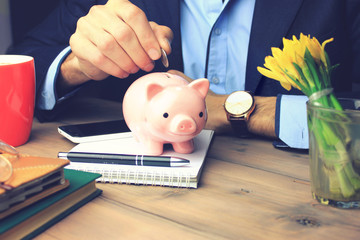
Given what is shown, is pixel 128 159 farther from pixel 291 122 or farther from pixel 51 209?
pixel 291 122

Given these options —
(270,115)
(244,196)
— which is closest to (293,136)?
(270,115)

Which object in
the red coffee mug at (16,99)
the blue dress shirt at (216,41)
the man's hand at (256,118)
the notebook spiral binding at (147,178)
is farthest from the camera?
the blue dress shirt at (216,41)

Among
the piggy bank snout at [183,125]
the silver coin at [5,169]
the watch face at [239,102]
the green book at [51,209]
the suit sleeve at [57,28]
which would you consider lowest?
the green book at [51,209]

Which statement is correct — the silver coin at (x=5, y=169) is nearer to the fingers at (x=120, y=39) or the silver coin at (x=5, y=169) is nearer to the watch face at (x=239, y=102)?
the fingers at (x=120, y=39)

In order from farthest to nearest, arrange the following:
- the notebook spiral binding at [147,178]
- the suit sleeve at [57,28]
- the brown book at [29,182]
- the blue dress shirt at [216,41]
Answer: the suit sleeve at [57,28]
the blue dress shirt at [216,41]
the notebook spiral binding at [147,178]
the brown book at [29,182]

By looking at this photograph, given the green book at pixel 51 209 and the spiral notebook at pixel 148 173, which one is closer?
the green book at pixel 51 209

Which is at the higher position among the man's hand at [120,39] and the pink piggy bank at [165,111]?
the man's hand at [120,39]

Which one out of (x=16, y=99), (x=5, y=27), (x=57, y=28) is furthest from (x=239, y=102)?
(x=5, y=27)

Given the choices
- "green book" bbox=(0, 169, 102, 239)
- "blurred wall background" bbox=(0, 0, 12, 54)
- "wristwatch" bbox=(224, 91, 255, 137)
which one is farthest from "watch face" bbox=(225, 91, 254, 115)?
"blurred wall background" bbox=(0, 0, 12, 54)

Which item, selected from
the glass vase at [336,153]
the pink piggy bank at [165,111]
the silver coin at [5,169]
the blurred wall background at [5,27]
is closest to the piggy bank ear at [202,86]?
the pink piggy bank at [165,111]

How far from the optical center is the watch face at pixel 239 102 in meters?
0.99

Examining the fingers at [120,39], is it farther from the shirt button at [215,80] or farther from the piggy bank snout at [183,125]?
the shirt button at [215,80]

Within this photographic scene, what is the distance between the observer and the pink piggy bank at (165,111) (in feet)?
2.22

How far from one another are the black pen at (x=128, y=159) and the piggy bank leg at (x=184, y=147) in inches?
2.6
